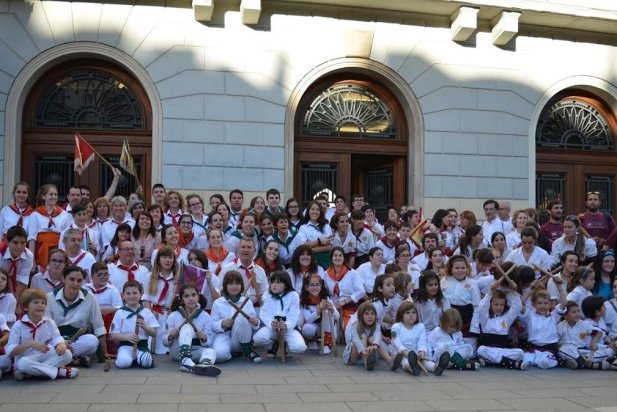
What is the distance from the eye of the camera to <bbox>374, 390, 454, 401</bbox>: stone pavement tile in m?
6.50

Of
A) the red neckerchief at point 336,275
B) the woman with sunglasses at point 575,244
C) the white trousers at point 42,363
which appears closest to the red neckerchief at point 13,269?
the white trousers at point 42,363

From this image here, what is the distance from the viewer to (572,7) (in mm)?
14430

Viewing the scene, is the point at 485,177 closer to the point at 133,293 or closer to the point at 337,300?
the point at 337,300

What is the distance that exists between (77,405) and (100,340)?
6.79 ft

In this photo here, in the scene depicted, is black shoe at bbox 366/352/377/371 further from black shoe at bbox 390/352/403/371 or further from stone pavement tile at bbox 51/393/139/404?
stone pavement tile at bbox 51/393/139/404

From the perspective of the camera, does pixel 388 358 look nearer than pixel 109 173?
Yes

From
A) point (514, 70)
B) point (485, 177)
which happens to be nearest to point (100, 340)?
point (485, 177)

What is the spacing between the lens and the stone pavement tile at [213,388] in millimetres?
6633

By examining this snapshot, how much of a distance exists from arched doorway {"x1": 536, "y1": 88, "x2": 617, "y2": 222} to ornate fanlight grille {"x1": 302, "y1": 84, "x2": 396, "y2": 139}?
3660 mm

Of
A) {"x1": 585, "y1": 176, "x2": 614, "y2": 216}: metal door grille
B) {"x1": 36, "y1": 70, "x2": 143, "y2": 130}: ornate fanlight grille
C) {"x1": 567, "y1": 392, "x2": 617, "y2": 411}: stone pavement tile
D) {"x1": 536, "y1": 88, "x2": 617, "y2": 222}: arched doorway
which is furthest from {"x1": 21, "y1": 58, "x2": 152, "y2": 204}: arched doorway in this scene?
{"x1": 585, "y1": 176, "x2": 614, "y2": 216}: metal door grille

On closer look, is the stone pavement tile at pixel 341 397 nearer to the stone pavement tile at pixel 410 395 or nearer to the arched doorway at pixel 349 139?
the stone pavement tile at pixel 410 395

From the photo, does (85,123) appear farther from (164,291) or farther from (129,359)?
(129,359)

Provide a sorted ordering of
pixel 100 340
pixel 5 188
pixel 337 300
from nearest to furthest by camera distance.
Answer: pixel 100 340
pixel 337 300
pixel 5 188

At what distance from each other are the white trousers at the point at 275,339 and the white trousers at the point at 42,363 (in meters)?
2.29
